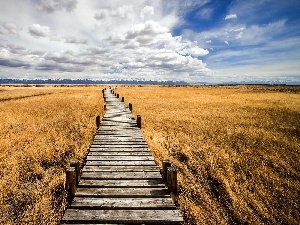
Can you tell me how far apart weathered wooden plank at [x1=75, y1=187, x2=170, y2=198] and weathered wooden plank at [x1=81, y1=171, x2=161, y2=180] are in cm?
54

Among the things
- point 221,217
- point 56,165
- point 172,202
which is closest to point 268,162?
point 221,217

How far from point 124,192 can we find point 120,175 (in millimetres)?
898

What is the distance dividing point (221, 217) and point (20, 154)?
7775 millimetres

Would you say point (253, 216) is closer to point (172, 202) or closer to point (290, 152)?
A: point (172, 202)

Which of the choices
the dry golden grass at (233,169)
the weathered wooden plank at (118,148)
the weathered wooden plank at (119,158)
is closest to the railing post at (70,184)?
the weathered wooden plank at (119,158)

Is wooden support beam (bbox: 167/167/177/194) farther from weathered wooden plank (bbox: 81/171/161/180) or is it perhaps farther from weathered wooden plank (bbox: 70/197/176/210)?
weathered wooden plank (bbox: 81/171/161/180)

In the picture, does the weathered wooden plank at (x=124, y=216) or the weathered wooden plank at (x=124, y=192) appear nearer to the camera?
the weathered wooden plank at (x=124, y=216)

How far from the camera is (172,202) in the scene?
5074mm

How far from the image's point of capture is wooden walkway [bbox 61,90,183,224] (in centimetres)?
453

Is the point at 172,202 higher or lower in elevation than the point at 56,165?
higher

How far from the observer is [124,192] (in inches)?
215

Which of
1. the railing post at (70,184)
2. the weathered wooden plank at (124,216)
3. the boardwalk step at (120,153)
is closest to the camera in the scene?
the weathered wooden plank at (124,216)

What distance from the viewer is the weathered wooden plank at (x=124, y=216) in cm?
445

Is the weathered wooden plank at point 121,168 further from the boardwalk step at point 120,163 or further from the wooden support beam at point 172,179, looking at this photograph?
the wooden support beam at point 172,179
